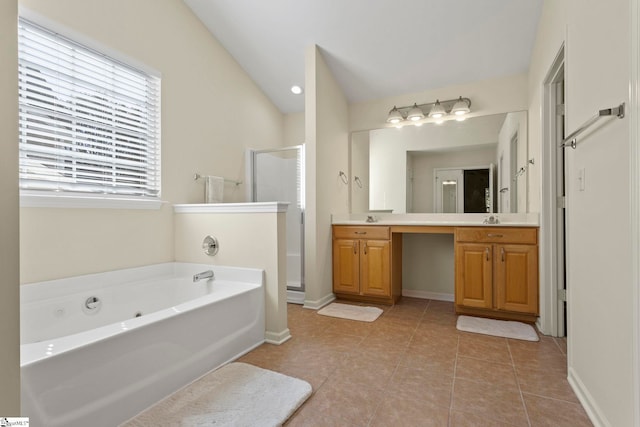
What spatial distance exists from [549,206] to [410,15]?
1928mm

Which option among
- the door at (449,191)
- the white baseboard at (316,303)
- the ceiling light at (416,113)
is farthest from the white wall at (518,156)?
the white baseboard at (316,303)

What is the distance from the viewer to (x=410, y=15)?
9.18 ft

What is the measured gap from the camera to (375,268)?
3326 millimetres

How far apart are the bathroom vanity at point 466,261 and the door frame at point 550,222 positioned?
16 cm

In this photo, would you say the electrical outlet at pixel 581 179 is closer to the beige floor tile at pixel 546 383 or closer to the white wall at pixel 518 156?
the beige floor tile at pixel 546 383

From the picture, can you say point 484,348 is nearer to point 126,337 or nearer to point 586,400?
point 586,400

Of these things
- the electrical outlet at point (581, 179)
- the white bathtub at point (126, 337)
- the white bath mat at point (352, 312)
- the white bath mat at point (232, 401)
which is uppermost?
the electrical outlet at point (581, 179)

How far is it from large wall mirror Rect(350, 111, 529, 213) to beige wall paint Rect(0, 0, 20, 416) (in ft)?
10.9

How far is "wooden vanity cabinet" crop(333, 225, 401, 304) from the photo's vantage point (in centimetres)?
329

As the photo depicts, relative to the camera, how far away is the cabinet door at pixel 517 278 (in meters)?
2.69

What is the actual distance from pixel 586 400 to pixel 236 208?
91.4 inches

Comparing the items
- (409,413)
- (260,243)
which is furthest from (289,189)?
(409,413)


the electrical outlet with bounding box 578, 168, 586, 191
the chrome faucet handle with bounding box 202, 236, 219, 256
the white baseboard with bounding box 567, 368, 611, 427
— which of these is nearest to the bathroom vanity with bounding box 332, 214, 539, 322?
the white baseboard with bounding box 567, 368, 611, 427

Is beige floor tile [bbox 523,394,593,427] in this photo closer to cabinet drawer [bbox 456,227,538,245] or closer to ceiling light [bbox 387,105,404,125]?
cabinet drawer [bbox 456,227,538,245]
